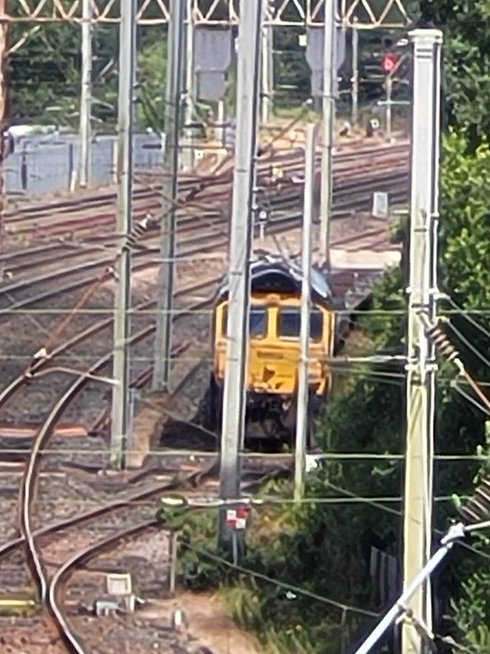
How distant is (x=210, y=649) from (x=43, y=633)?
0.81 meters

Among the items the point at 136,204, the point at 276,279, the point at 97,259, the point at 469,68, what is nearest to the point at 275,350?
the point at 276,279

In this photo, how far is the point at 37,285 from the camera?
1981 centimetres

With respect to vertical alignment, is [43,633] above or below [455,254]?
below

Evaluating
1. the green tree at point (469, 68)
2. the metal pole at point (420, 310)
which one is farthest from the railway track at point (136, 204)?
the metal pole at point (420, 310)

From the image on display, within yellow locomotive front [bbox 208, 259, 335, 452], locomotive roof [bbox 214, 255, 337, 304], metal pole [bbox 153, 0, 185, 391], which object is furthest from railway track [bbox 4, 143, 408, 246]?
yellow locomotive front [bbox 208, 259, 335, 452]

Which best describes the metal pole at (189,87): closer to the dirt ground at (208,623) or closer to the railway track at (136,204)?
the railway track at (136,204)

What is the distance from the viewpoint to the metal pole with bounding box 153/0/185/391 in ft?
48.9

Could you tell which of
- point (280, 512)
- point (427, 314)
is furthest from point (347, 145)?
point (427, 314)

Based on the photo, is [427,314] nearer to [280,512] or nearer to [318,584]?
[318,584]

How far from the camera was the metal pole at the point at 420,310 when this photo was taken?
6754 mm

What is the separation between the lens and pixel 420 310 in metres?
6.83

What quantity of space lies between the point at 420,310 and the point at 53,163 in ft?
73.8

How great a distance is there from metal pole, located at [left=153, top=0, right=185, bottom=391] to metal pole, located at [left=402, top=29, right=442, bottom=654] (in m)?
7.44

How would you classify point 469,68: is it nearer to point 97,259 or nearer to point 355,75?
point 97,259
